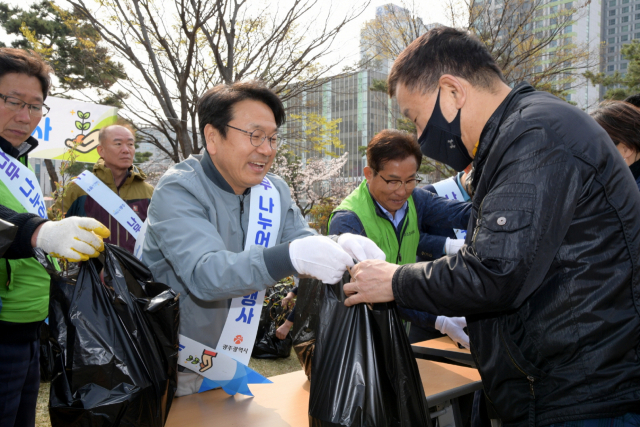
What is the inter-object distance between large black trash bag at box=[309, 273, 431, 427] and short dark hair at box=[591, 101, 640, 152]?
1.90m

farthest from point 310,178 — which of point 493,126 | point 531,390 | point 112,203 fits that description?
point 531,390

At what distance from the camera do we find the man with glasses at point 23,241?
149 cm

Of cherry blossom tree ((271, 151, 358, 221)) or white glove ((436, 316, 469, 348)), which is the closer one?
white glove ((436, 316, 469, 348))

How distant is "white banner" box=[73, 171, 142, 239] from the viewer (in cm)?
302

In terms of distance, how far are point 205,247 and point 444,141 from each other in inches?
36.8

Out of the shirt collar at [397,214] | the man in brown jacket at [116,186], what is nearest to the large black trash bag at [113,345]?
the shirt collar at [397,214]

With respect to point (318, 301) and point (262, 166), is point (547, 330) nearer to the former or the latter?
point (318, 301)

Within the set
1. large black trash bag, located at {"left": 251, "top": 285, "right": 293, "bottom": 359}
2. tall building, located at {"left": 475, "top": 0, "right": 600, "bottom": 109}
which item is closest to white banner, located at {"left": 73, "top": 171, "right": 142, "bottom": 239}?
large black trash bag, located at {"left": 251, "top": 285, "right": 293, "bottom": 359}

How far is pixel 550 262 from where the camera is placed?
1.21 metres

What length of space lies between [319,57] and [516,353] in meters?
6.65

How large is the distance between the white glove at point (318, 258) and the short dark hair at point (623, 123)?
1.97 meters

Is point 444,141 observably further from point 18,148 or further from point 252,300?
point 18,148

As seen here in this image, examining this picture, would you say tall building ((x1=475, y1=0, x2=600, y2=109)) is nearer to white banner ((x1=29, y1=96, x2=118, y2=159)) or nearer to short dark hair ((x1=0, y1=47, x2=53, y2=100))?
white banner ((x1=29, y1=96, x2=118, y2=159))

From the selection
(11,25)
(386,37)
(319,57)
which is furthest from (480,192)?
(11,25)
